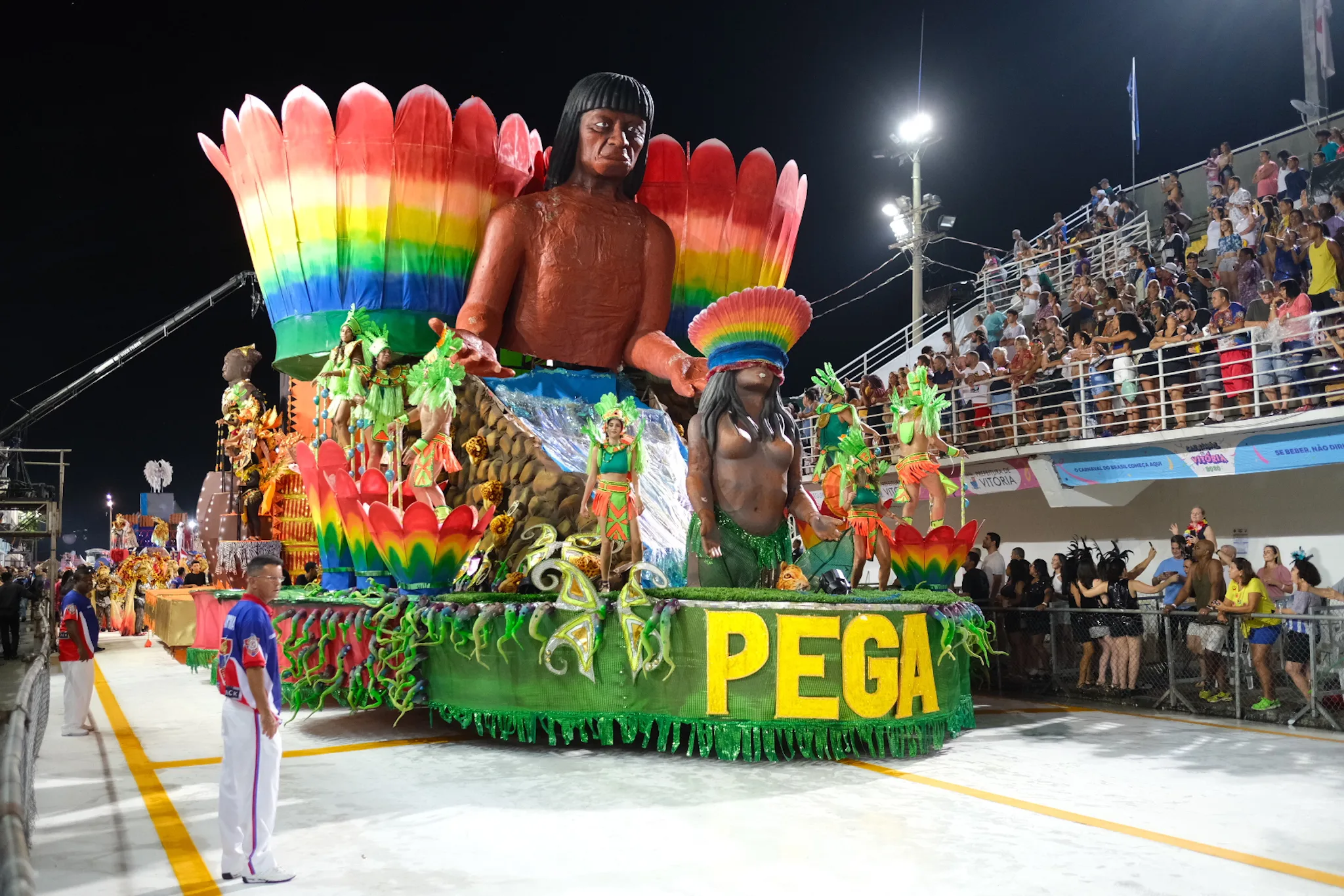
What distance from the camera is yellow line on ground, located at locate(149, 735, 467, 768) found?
19.8 feet

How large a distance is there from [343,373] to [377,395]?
301 millimetres

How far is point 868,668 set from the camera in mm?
5805

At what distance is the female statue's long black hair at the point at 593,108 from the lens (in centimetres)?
901

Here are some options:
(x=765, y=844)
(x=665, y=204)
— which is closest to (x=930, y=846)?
(x=765, y=844)

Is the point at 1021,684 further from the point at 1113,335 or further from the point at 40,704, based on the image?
the point at 40,704

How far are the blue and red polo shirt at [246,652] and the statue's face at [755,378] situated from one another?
344cm

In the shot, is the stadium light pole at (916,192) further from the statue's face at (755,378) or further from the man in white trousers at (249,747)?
the man in white trousers at (249,747)

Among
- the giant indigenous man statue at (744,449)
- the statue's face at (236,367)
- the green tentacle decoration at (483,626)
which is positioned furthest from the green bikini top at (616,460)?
the statue's face at (236,367)

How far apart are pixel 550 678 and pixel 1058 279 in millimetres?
11827

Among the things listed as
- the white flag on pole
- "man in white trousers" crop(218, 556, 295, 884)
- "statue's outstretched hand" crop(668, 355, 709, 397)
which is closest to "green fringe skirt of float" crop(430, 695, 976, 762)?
"man in white trousers" crop(218, 556, 295, 884)

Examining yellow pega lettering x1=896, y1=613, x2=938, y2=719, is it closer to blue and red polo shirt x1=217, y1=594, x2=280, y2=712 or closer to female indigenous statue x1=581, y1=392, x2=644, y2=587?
female indigenous statue x1=581, y1=392, x2=644, y2=587

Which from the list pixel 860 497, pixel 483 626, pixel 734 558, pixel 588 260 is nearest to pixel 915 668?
pixel 734 558

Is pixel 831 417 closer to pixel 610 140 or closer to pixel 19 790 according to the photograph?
pixel 610 140

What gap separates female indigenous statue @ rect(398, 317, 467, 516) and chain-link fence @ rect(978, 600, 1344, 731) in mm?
4488
